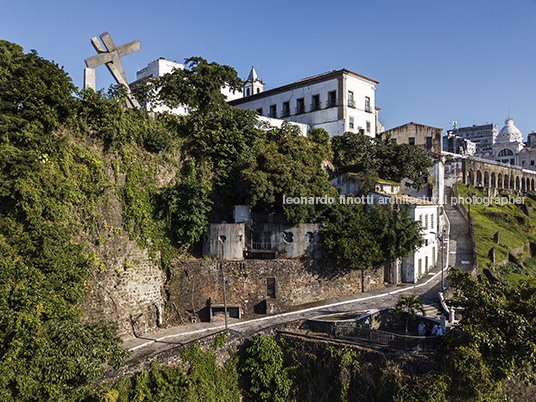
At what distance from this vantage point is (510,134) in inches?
3425

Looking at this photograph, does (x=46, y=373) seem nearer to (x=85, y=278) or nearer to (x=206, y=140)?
(x=85, y=278)

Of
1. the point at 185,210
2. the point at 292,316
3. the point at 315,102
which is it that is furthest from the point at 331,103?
the point at 292,316

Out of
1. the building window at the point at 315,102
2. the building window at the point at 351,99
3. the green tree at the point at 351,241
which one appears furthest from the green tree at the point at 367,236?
the building window at the point at 315,102

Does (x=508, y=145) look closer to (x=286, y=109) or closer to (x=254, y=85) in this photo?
(x=254, y=85)

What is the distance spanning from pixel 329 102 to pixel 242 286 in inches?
777

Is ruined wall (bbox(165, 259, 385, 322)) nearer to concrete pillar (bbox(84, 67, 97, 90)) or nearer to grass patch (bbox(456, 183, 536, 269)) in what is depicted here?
concrete pillar (bbox(84, 67, 97, 90))

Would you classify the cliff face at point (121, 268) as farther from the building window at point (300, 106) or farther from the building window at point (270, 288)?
the building window at point (300, 106)

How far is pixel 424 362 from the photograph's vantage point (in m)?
15.1

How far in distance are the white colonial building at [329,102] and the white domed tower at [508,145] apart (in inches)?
2489

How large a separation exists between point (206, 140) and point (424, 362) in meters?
17.3

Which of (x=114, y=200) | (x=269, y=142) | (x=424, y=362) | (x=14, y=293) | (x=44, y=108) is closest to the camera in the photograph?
(x=14, y=293)

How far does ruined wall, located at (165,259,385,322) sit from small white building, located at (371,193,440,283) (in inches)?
277

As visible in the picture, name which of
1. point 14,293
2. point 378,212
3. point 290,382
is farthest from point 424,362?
point 14,293

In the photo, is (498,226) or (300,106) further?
(498,226)
